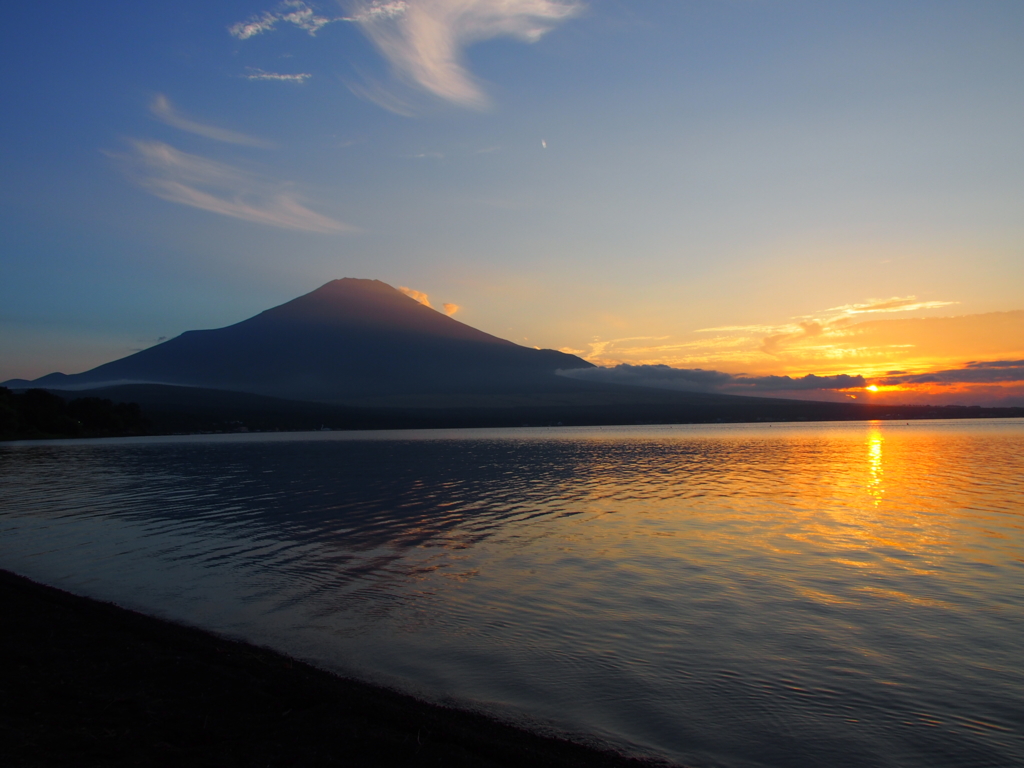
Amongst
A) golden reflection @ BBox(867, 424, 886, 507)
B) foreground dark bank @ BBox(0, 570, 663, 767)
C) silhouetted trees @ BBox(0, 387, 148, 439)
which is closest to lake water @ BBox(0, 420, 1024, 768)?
golden reflection @ BBox(867, 424, 886, 507)

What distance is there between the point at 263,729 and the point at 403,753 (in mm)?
1752

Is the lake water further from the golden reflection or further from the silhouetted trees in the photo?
the silhouetted trees

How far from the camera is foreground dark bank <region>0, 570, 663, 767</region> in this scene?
6.38m

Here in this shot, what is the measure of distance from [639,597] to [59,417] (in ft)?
454

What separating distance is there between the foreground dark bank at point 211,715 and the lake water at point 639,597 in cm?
89

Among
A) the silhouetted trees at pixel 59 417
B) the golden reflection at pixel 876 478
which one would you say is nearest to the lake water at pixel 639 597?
the golden reflection at pixel 876 478

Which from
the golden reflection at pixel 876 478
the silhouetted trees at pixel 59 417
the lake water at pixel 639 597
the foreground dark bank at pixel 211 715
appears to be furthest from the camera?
the silhouetted trees at pixel 59 417

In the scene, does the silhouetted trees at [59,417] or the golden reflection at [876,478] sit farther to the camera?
the silhouetted trees at [59,417]

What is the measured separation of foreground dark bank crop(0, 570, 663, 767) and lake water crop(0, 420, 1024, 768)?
89 cm

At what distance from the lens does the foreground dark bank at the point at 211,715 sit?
20.9 ft

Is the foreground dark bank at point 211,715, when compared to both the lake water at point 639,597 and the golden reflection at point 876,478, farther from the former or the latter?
the golden reflection at point 876,478

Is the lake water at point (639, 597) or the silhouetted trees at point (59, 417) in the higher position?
the silhouetted trees at point (59, 417)

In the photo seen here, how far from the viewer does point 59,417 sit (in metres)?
A: 119

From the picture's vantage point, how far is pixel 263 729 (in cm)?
705
